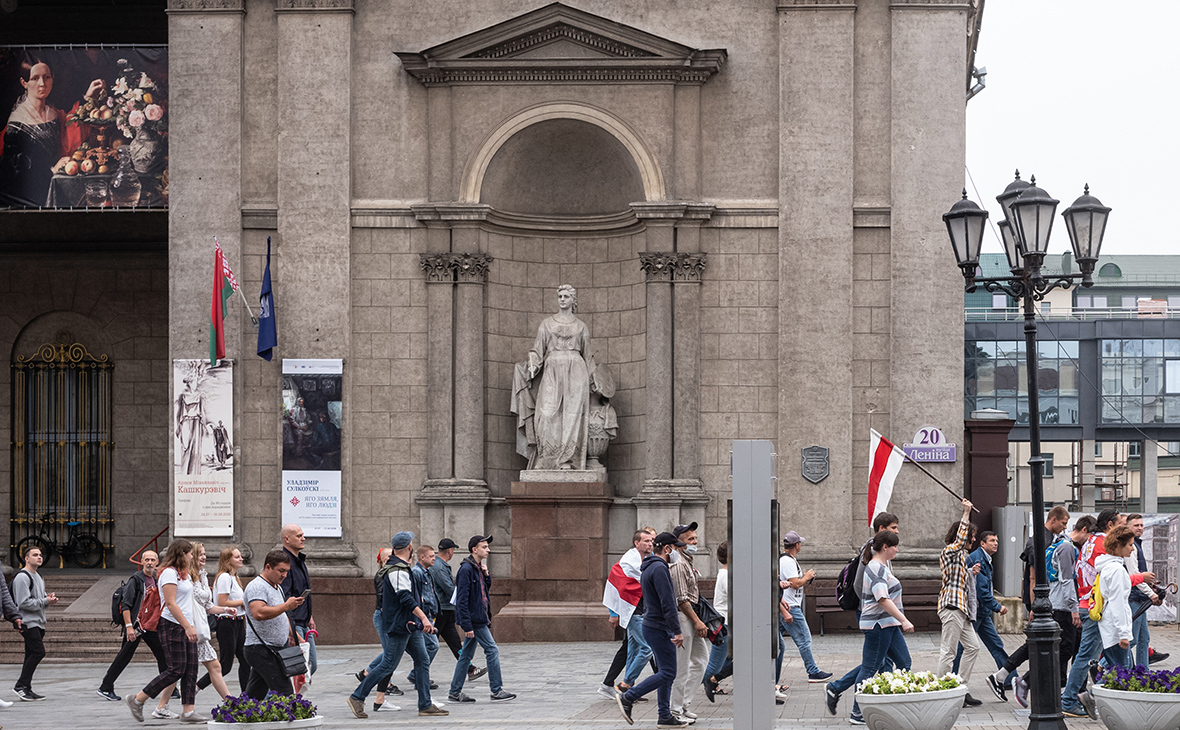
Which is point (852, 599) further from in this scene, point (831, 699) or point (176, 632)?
point (176, 632)

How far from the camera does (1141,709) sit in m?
12.6

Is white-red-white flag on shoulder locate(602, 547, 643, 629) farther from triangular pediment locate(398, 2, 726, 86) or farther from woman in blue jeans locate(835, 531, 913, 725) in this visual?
triangular pediment locate(398, 2, 726, 86)

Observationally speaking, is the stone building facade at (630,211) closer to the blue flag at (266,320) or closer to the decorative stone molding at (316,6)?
the decorative stone molding at (316,6)

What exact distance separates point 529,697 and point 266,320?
890 centimetres

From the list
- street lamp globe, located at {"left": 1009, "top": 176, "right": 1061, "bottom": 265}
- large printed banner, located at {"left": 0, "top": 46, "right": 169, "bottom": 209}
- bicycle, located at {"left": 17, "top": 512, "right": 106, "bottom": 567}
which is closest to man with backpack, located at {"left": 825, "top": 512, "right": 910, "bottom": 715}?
street lamp globe, located at {"left": 1009, "top": 176, "right": 1061, "bottom": 265}

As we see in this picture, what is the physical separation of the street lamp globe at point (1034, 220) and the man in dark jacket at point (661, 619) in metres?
4.41

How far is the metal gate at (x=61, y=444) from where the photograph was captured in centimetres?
2861

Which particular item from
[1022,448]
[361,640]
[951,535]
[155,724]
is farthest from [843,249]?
[1022,448]

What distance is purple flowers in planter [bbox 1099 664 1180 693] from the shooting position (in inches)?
498

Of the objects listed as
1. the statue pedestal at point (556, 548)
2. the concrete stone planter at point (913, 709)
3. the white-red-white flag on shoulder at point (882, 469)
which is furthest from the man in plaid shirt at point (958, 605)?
the statue pedestal at point (556, 548)

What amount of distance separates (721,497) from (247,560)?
7696mm

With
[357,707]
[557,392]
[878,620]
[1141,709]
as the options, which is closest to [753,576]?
[878,620]

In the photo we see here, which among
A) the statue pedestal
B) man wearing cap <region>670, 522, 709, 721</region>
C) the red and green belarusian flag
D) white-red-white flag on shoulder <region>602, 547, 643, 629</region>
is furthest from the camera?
the statue pedestal

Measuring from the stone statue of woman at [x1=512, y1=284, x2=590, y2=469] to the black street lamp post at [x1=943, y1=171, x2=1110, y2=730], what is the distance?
924 centimetres
